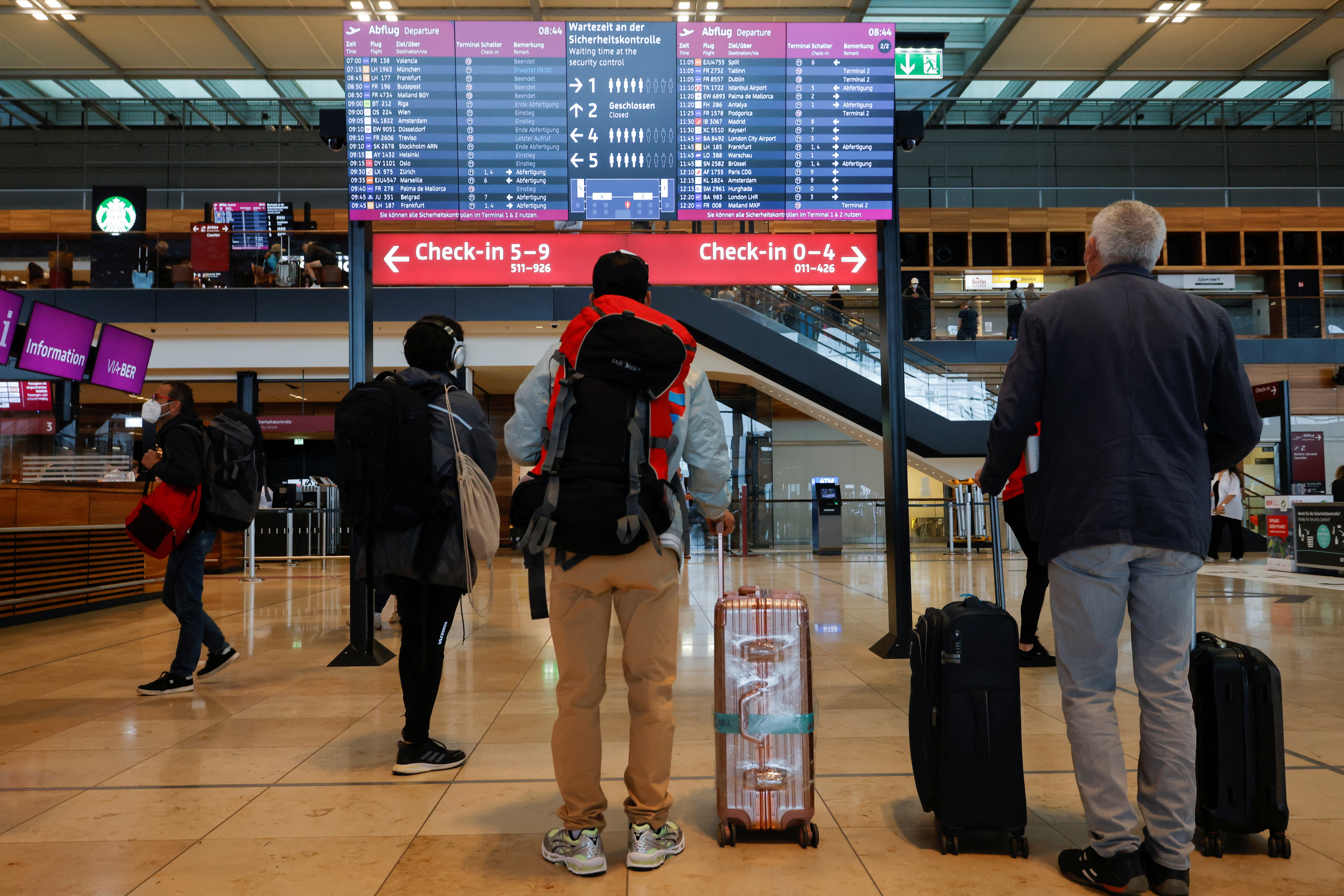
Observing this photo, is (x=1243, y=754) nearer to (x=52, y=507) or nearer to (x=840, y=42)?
(x=840, y=42)

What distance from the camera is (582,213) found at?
5504mm

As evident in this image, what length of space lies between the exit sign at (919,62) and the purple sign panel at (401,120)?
44.7 ft

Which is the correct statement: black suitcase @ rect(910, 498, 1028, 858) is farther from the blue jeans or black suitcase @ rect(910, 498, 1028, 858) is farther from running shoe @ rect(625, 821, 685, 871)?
the blue jeans

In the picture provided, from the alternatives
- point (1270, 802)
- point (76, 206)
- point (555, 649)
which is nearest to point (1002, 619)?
point (1270, 802)

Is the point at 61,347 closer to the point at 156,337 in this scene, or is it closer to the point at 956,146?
→ the point at 156,337

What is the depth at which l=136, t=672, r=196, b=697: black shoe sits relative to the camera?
15.0 feet

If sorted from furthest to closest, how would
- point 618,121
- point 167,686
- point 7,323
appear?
point 7,323, point 618,121, point 167,686

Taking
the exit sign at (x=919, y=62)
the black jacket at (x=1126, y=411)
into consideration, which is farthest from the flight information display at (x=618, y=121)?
the exit sign at (x=919, y=62)

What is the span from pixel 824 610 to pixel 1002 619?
Answer: 17.3ft

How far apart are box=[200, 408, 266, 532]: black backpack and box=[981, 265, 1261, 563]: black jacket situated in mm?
3718

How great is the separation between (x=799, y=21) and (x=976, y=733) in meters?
16.0

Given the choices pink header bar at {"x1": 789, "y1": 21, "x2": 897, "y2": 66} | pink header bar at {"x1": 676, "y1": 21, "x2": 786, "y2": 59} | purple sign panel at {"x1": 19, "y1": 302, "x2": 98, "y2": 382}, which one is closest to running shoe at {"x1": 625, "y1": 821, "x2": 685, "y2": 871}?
pink header bar at {"x1": 676, "y1": 21, "x2": 786, "y2": 59}

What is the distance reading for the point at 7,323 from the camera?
8.88 m

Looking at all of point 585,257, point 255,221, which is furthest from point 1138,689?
point 255,221
